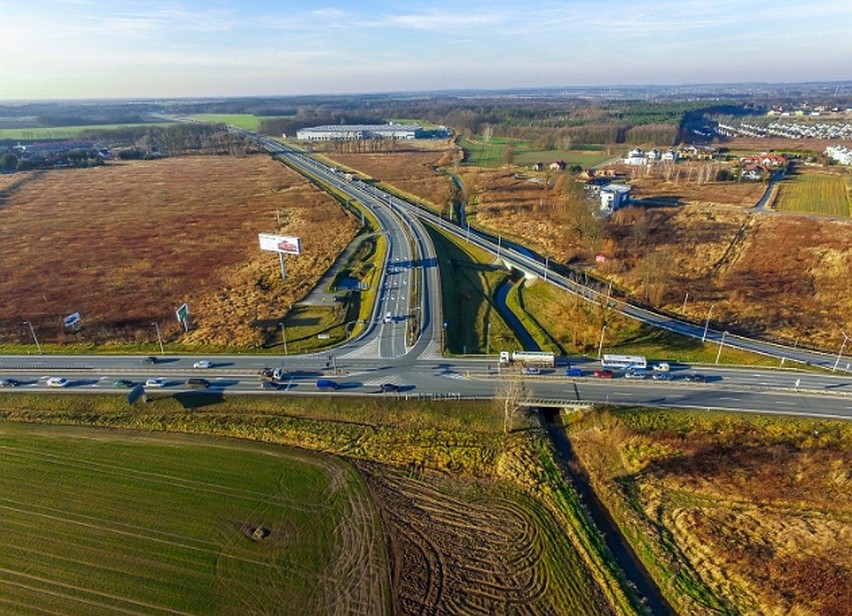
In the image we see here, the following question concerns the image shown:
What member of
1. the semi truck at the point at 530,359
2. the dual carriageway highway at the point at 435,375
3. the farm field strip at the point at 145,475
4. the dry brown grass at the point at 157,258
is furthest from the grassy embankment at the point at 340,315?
the farm field strip at the point at 145,475

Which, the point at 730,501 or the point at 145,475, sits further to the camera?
the point at 145,475


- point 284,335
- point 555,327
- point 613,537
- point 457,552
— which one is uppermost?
point 284,335

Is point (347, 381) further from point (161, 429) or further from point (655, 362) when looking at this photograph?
point (655, 362)

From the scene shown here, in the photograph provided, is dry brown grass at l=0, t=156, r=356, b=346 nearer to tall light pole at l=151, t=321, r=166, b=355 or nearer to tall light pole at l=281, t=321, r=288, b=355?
tall light pole at l=151, t=321, r=166, b=355

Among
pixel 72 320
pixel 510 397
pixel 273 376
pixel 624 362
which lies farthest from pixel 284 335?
pixel 624 362

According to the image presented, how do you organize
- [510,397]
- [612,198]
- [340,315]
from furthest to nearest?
[612,198]
[340,315]
[510,397]

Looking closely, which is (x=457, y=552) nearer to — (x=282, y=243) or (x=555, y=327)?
(x=555, y=327)

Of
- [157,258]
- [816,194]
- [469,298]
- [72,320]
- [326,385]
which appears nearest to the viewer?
[326,385]

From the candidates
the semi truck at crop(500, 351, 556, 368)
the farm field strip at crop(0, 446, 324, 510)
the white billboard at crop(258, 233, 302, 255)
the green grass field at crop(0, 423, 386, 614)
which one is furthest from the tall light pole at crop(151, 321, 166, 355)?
the semi truck at crop(500, 351, 556, 368)
